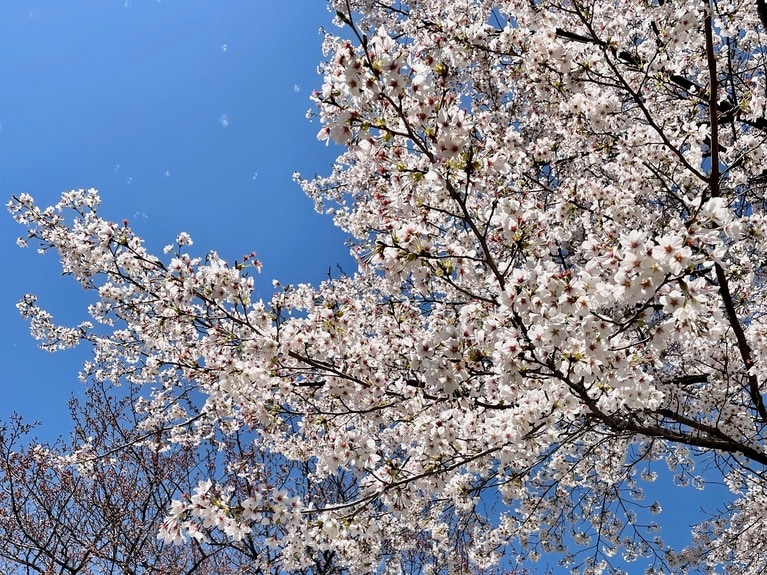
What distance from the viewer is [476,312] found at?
3.47 meters

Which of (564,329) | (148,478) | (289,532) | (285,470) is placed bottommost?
(289,532)

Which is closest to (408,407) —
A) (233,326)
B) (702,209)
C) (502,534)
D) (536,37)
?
(233,326)

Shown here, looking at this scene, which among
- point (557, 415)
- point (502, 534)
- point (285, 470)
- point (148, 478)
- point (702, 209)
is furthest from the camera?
point (285, 470)

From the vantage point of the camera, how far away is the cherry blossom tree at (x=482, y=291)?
8.80 ft

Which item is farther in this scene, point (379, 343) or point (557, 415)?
point (379, 343)

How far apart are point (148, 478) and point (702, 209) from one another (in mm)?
12444

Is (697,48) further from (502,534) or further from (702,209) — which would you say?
(502,534)

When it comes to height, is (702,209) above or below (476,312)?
below

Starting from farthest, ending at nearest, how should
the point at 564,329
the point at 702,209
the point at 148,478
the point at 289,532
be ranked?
the point at 148,478 < the point at 289,532 < the point at 564,329 < the point at 702,209

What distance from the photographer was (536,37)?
13.8 feet

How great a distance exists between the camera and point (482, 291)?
5434 mm

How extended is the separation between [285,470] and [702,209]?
482 inches

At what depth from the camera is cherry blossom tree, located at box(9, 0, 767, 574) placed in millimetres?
2684

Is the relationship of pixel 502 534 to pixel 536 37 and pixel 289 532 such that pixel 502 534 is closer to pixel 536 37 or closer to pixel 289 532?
pixel 289 532
